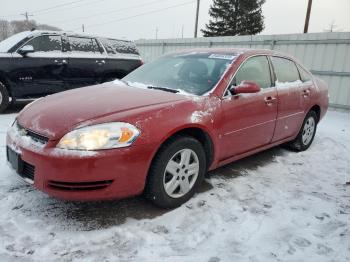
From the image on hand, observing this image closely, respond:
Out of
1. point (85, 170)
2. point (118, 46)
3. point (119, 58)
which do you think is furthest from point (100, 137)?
point (118, 46)

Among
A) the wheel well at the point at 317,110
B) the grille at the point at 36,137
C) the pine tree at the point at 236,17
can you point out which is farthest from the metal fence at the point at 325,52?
the pine tree at the point at 236,17

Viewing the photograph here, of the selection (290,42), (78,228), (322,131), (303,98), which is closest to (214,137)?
(78,228)

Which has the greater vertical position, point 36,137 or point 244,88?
point 244,88

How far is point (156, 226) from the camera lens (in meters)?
2.84

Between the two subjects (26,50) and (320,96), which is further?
(26,50)

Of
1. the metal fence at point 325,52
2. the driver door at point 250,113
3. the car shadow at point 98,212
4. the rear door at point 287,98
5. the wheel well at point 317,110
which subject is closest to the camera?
the car shadow at point 98,212

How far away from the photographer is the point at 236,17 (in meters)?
34.1

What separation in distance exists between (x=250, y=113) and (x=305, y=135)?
192 centimetres

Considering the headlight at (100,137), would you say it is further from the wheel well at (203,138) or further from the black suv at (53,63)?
the black suv at (53,63)

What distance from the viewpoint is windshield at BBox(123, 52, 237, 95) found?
361 centimetres

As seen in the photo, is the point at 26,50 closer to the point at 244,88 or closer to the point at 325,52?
the point at 244,88

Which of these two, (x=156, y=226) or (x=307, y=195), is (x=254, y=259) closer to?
(x=156, y=226)

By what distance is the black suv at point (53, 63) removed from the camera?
655 cm

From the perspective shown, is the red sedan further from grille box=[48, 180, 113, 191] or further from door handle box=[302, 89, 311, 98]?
door handle box=[302, 89, 311, 98]
